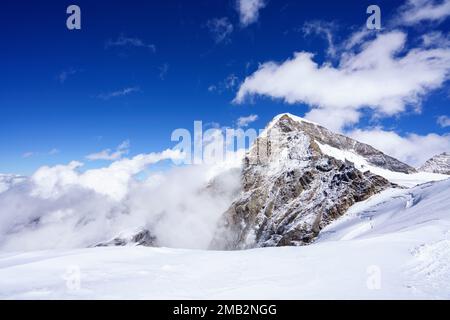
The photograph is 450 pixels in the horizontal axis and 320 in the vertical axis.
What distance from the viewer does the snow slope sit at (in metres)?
11.8

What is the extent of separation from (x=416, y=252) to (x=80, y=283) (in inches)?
531

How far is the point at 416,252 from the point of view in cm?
1609

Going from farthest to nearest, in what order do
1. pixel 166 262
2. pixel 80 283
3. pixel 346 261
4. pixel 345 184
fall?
pixel 345 184 → pixel 166 262 → pixel 346 261 → pixel 80 283

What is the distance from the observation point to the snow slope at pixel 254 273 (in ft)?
38.8

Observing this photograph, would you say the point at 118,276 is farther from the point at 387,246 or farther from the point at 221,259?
the point at 387,246

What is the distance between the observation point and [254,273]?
46.9 ft
